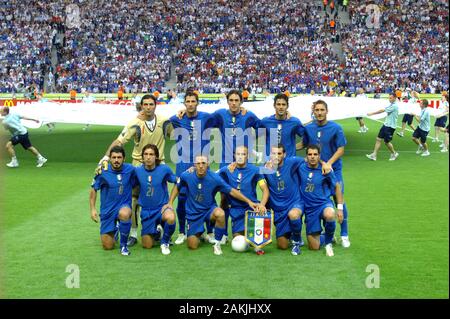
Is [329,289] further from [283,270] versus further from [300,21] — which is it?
[300,21]

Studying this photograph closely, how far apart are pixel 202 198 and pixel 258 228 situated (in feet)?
2.57

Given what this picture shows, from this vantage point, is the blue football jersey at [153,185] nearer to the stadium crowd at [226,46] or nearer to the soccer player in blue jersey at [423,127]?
the soccer player in blue jersey at [423,127]

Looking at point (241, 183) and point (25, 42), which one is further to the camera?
point (25, 42)

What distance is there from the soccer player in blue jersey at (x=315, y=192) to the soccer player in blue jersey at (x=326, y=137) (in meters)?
0.63

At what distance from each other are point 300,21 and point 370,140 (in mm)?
25352

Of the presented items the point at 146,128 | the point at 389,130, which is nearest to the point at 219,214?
the point at 146,128

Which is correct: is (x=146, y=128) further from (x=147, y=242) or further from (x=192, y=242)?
(x=192, y=242)

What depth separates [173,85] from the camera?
4162 cm

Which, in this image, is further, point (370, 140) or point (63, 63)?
point (63, 63)

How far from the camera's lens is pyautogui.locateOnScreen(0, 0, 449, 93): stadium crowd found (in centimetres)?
4094

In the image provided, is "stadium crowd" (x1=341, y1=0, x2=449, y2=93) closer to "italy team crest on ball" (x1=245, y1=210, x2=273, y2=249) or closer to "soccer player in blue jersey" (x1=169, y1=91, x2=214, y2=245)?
"soccer player in blue jersey" (x1=169, y1=91, x2=214, y2=245)

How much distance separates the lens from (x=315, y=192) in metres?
8.12

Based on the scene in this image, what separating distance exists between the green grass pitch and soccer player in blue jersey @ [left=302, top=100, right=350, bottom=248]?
1.03 metres

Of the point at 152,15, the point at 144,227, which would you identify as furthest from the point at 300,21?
the point at 144,227
